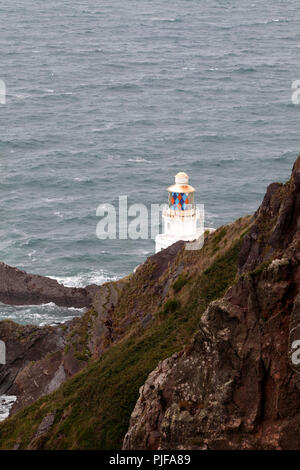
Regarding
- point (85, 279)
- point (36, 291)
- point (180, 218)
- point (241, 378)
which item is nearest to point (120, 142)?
point (85, 279)

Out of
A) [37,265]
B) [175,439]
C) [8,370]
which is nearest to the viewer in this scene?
[175,439]

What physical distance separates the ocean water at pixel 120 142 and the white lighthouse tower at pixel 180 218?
53.2ft

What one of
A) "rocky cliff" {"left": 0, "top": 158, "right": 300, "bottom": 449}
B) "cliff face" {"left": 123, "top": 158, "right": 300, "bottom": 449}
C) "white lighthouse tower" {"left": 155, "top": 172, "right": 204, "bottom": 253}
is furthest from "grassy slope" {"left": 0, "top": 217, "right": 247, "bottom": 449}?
"white lighthouse tower" {"left": 155, "top": 172, "right": 204, "bottom": 253}

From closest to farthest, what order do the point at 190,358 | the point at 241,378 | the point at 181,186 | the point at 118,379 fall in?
the point at 241,378 < the point at 190,358 < the point at 118,379 < the point at 181,186

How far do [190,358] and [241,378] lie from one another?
2.34 metres

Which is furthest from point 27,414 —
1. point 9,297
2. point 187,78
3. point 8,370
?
point 187,78

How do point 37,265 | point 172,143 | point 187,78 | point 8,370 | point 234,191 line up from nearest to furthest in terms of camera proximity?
1. point 8,370
2. point 37,265
3. point 234,191
4. point 172,143
5. point 187,78

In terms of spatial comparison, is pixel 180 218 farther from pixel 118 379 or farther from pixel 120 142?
pixel 120 142

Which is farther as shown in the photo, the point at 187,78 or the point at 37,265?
the point at 187,78

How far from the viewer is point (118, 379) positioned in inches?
1200

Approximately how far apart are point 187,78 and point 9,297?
370 ft

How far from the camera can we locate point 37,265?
258 ft

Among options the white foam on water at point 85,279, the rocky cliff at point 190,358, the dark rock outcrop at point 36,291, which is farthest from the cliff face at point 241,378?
the white foam on water at point 85,279
